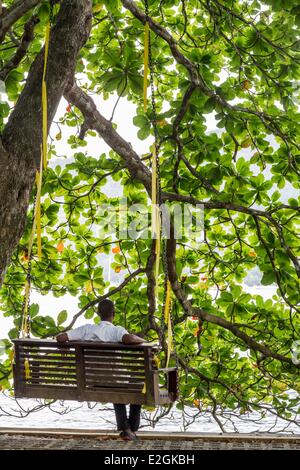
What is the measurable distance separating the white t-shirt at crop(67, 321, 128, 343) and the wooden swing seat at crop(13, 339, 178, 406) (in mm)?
314

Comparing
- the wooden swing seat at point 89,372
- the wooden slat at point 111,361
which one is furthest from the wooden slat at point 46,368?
the wooden slat at point 111,361

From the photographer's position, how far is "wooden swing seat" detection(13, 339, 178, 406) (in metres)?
3.75

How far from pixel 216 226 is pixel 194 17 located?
7.15 ft

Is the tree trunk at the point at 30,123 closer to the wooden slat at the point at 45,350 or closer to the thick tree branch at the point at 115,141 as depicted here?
the wooden slat at the point at 45,350

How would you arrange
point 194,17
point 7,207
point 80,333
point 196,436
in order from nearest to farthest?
1. point 7,207
2. point 80,333
3. point 196,436
4. point 194,17

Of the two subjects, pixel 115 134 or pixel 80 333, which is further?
pixel 115 134

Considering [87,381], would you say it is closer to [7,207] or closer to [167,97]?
[7,207]

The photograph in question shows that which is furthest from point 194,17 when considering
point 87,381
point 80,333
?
point 87,381

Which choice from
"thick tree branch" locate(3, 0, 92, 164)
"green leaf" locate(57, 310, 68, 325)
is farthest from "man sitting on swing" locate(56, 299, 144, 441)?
"thick tree branch" locate(3, 0, 92, 164)

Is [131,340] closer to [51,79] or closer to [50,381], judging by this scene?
[50,381]

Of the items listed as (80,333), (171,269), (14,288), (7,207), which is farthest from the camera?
(14,288)

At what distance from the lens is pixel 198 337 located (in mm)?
5914

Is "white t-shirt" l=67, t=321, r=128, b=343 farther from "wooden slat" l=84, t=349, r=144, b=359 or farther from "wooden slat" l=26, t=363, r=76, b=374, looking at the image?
"wooden slat" l=84, t=349, r=144, b=359
